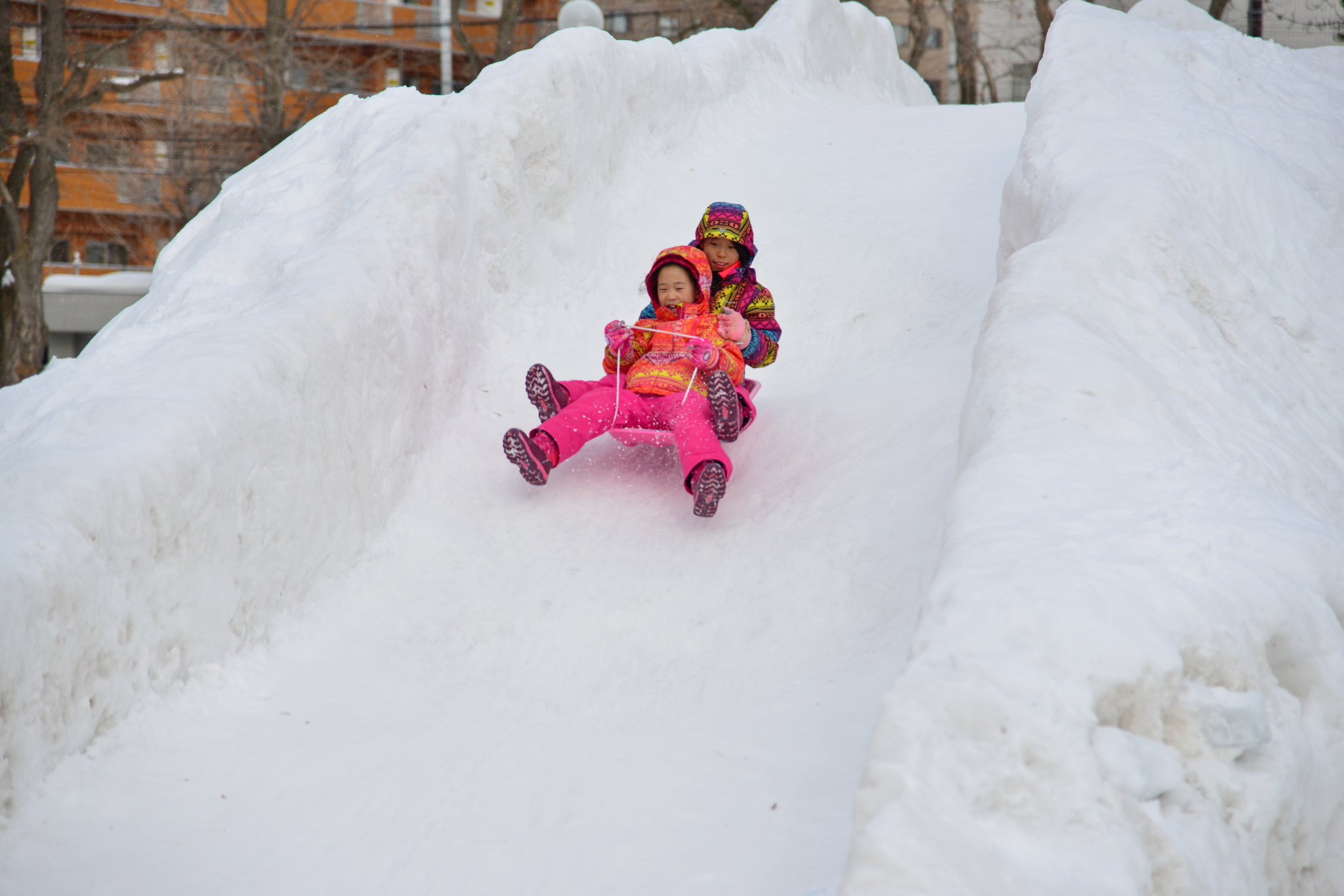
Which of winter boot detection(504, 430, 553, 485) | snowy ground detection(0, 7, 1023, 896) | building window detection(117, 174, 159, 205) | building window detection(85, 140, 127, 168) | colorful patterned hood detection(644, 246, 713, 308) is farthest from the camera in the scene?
building window detection(117, 174, 159, 205)

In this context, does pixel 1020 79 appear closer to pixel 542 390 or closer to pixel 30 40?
pixel 30 40

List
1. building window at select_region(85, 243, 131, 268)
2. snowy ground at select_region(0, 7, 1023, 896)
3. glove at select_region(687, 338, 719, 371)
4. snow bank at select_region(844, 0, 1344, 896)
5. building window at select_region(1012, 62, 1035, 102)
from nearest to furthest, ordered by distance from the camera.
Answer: snow bank at select_region(844, 0, 1344, 896) → snowy ground at select_region(0, 7, 1023, 896) → glove at select_region(687, 338, 719, 371) → building window at select_region(1012, 62, 1035, 102) → building window at select_region(85, 243, 131, 268)

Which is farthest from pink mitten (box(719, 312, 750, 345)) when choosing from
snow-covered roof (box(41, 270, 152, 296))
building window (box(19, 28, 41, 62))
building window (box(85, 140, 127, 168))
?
building window (box(19, 28, 41, 62))

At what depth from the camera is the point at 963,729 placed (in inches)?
74.0

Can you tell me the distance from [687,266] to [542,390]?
2.60 feet

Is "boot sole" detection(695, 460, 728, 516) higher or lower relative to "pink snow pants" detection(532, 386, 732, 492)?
lower

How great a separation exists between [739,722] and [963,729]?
43.1 inches

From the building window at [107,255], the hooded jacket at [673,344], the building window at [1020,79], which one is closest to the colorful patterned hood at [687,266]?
the hooded jacket at [673,344]

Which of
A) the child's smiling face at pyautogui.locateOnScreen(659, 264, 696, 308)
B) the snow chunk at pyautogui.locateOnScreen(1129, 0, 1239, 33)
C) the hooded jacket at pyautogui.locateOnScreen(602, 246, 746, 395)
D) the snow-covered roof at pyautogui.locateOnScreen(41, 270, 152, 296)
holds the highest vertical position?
the snow chunk at pyautogui.locateOnScreen(1129, 0, 1239, 33)

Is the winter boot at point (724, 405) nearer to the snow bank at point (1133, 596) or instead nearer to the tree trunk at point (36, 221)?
the snow bank at point (1133, 596)

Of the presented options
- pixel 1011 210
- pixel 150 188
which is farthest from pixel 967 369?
pixel 150 188

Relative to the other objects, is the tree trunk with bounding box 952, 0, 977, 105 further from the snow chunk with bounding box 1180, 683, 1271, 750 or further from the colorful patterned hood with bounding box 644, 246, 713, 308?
the snow chunk with bounding box 1180, 683, 1271, 750

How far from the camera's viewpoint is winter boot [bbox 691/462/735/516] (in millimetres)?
A: 3730

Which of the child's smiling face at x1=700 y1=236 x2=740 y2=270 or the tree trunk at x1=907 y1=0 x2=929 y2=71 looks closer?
the child's smiling face at x1=700 y1=236 x2=740 y2=270
